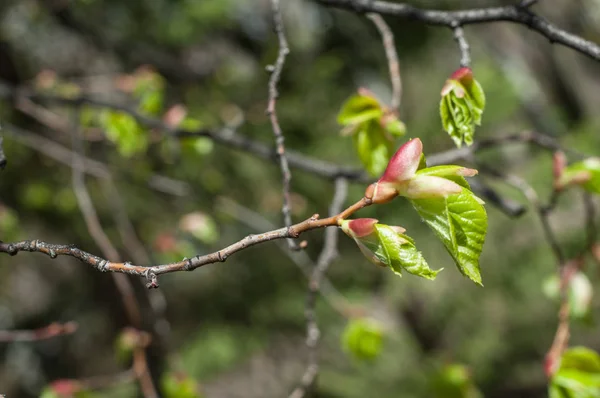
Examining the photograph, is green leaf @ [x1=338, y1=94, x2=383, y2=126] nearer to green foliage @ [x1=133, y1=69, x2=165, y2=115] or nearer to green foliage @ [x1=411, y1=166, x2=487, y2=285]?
green foliage @ [x1=411, y1=166, x2=487, y2=285]

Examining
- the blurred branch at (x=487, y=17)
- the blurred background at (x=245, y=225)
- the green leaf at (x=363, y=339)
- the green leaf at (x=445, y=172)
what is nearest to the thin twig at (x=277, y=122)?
the blurred branch at (x=487, y=17)

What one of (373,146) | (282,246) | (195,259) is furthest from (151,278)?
(282,246)

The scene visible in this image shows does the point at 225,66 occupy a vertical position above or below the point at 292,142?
above

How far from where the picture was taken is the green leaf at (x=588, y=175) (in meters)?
0.74

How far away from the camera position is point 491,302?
286 cm

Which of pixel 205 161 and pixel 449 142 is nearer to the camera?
pixel 205 161

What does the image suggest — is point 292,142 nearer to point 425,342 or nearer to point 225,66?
point 225,66

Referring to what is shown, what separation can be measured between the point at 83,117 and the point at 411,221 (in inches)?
64.3

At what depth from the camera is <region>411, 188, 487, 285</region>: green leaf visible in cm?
42

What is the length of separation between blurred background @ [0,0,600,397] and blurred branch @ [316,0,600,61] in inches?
54.4

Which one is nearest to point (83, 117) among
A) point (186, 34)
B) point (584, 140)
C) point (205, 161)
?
point (205, 161)

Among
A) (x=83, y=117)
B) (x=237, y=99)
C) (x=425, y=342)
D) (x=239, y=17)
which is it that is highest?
(x=239, y=17)

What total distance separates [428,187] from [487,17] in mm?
350

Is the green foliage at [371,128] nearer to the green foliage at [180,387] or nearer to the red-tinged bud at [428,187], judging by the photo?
the red-tinged bud at [428,187]
